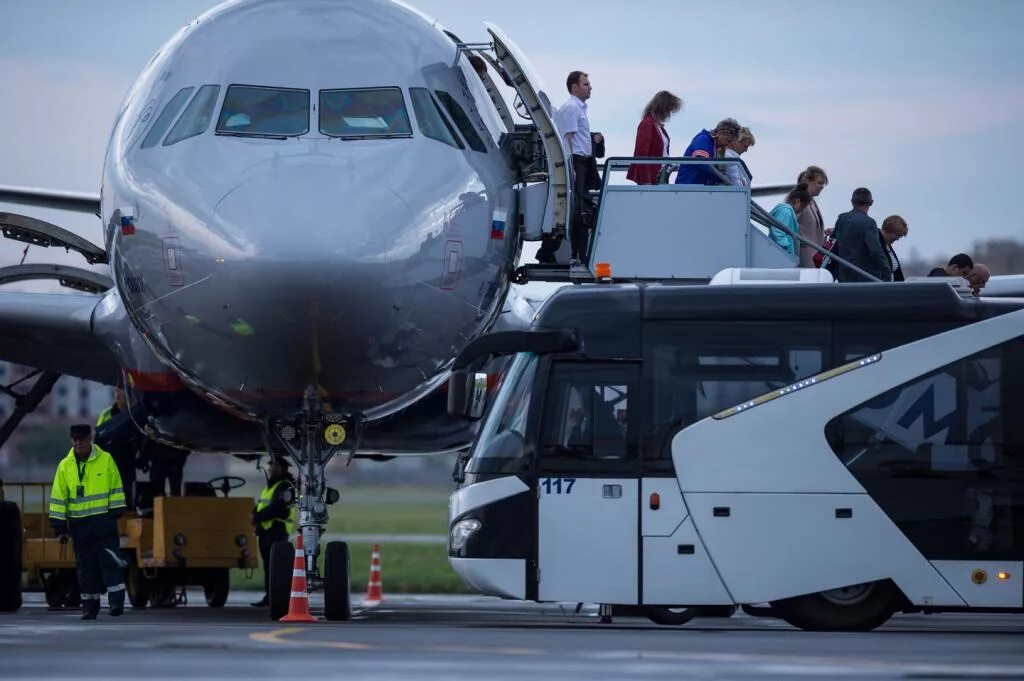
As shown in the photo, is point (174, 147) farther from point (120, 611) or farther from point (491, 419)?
point (120, 611)

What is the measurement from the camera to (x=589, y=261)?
1777 centimetres

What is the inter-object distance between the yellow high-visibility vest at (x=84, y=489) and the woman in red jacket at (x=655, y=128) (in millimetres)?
5812

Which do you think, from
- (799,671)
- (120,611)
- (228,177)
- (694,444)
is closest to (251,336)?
(228,177)

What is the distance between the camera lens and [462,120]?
16.7 metres

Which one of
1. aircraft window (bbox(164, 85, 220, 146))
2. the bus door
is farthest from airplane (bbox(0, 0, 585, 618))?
the bus door

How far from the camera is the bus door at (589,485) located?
1482cm

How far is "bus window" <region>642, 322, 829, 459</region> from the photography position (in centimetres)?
1505

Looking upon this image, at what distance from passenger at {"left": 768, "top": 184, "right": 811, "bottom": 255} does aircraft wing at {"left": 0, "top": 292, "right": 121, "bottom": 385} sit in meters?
6.84

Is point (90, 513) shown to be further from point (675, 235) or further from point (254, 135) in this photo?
point (675, 235)

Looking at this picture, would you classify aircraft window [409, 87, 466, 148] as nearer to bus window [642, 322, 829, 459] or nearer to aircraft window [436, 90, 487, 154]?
aircraft window [436, 90, 487, 154]

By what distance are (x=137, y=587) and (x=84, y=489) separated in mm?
3946

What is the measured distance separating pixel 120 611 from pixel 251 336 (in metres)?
4.66

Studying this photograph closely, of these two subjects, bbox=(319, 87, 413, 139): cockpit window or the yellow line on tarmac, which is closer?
the yellow line on tarmac

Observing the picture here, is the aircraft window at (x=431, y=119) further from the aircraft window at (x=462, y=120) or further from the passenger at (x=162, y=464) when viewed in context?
the passenger at (x=162, y=464)
